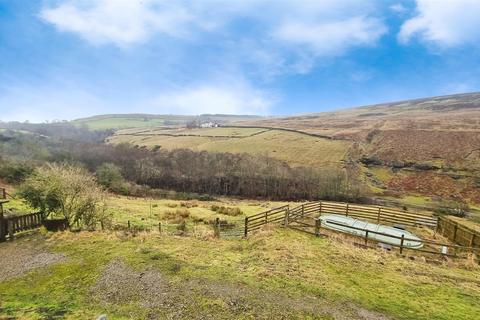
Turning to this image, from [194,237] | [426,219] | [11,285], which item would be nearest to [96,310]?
[11,285]

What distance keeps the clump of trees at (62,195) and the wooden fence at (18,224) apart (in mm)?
707

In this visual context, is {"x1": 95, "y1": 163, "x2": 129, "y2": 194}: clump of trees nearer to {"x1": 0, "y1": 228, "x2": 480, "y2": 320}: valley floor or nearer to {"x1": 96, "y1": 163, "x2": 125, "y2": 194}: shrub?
{"x1": 96, "y1": 163, "x2": 125, "y2": 194}: shrub

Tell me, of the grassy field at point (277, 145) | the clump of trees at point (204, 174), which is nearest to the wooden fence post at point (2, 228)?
the clump of trees at point (204, 174)

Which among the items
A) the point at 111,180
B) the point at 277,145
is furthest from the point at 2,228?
the point at 277,145

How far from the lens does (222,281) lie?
1050 cm

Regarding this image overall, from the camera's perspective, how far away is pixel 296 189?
66.4m

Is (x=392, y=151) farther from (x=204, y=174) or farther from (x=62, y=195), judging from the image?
(x=62, y=195)

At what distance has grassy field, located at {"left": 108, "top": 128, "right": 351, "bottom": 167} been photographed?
79.9m

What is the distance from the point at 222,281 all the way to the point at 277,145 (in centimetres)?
8510

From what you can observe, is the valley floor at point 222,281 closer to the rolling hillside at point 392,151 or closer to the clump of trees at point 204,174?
the clump of trees at point 204,174

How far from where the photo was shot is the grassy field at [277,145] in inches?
3145

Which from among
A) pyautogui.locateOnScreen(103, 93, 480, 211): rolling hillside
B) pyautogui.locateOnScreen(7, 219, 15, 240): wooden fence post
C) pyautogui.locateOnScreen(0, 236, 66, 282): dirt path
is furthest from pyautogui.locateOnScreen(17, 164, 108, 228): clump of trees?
pyautogui.locateOnScreen(103, 93, 480, 211): rolling hillside

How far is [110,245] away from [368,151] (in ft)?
270

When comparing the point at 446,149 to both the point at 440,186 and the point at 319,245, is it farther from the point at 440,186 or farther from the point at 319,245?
the point at 319,245
